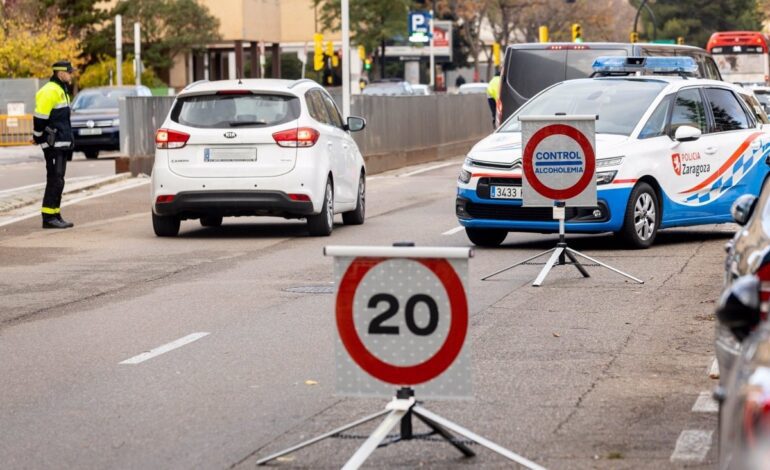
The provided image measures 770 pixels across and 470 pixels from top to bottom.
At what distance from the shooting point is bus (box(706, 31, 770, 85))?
57.1 meters

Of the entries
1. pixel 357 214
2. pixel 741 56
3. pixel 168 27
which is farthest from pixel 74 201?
pixel 168 27

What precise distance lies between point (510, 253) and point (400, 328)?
29.6ft

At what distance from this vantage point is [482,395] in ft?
26.7

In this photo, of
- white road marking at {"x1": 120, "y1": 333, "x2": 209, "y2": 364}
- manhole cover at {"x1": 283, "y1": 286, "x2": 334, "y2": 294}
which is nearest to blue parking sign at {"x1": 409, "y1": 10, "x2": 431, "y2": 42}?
manhole cover at {"x1": 283, "y1": 286, "x2": 334, "y2": 294}

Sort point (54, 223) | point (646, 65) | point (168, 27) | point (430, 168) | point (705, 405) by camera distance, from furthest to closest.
→ 1. point (168, 27)
2. point (430, 168)
3. point (54, 223)
4. point (646, 65)
5. point (705, 405)

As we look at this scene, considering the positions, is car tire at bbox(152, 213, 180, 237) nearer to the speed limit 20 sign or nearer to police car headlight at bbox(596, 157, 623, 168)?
police car headlight at bbox(596, 157, 623, 168)

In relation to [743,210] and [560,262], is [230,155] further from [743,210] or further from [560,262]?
[743,210]

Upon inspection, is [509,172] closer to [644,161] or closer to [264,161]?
[644,161]

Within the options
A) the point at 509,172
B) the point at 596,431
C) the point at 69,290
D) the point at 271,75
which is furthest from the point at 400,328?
the point at 271,75

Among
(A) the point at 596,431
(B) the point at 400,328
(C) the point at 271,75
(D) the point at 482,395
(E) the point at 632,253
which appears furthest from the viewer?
(C) the point at 271,75

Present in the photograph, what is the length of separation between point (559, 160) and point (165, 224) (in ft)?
19.4

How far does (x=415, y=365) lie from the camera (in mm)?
6250

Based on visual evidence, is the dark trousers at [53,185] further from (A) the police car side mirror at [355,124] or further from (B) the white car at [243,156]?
(A) the police car side mirror at [355,124]

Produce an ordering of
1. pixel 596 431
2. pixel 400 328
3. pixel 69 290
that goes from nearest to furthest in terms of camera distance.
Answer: pixel 400 328 → pixel 596 431 → pixel 69 290
